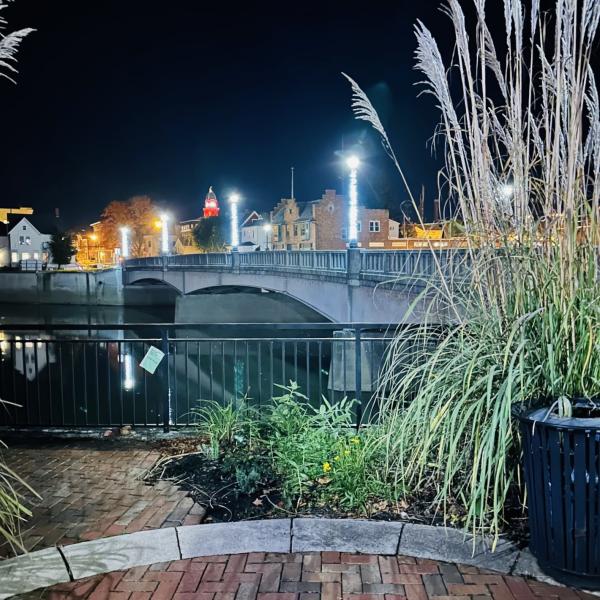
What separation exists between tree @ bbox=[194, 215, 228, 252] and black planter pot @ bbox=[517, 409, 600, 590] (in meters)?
65.0

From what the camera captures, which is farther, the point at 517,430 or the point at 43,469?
the point at 43,469

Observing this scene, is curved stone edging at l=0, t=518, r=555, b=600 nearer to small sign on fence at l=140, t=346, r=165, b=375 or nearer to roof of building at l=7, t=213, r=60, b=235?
small sign on fence at l=140, t=346, r=165, b=375

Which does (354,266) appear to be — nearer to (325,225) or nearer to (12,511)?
(12,511)

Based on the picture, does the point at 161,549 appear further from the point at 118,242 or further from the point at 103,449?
the point at 118,242

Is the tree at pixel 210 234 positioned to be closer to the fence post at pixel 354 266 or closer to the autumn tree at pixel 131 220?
the autumn tree at pixel 131 220

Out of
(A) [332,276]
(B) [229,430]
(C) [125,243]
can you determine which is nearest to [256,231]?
(C) [125,243]

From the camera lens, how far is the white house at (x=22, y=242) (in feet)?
274

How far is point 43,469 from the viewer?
13.1 feet

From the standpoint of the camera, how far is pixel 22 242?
8462 centimetres

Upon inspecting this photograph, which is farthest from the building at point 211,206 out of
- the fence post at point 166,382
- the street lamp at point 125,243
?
the fence post at point 166,382

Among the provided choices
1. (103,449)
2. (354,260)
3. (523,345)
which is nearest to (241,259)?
(354,260)

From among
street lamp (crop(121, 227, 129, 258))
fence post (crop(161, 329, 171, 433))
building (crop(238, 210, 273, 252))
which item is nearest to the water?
fence post (crop(161, 329, 171, 433))

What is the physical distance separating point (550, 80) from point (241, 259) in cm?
2670

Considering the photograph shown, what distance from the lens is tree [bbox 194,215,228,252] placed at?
222ft
